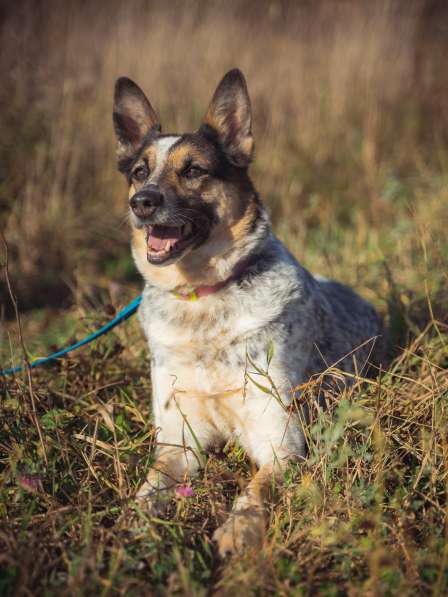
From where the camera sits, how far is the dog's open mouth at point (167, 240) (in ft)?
8.60

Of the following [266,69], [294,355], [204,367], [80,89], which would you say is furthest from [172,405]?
[266,69]

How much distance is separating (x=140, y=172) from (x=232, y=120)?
0.64 m

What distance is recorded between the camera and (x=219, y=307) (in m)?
2.61

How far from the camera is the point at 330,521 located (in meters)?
1.90

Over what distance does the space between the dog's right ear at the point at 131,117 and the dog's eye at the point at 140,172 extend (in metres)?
0.29

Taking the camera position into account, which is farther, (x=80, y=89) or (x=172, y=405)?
(x=80, y=89)

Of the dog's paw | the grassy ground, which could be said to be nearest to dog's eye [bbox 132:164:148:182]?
the grassy ground

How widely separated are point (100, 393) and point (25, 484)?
102 cm

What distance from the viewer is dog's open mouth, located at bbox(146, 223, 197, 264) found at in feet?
8.60

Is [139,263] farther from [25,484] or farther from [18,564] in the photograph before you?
[18,564]

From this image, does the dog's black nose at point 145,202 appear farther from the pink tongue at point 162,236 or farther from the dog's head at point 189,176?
the pink tongue at point 162,236

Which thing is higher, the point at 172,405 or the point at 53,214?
the point at 53,214

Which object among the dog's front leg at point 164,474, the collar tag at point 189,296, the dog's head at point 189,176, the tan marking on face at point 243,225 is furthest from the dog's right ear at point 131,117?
the dog's front leg at point 164,474

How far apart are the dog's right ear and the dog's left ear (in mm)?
390
